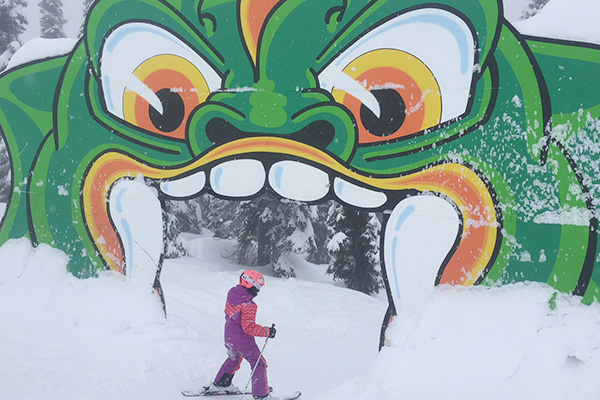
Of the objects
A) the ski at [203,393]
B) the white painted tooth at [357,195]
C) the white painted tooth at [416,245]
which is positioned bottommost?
the ski at [203,393]

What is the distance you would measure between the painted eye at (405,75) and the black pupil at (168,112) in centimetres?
195

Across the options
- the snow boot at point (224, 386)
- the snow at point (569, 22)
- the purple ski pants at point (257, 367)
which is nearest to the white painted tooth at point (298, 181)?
the purple ski pants at point (257, 367)

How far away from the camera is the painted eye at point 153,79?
6516 mm

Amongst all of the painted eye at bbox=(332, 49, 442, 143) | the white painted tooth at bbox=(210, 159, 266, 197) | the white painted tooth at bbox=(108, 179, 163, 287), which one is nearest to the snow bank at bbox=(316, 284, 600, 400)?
the painted eye at bbox=(332, 49, 442, 143)

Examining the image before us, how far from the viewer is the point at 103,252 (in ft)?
23.2

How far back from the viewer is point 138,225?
6949 mm

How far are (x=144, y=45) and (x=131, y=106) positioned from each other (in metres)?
0.84

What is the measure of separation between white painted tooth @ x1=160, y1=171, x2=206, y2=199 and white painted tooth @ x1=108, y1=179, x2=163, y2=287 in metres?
0.23

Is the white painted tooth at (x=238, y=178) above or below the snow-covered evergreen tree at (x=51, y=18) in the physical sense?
below

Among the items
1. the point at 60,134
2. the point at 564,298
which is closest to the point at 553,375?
the point at 564,298

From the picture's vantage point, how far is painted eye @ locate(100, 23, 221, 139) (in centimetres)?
652

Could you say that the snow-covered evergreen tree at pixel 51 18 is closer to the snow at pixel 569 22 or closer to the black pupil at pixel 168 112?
the black pupil at pixel 168 112

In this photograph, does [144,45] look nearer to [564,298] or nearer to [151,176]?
[151,176]

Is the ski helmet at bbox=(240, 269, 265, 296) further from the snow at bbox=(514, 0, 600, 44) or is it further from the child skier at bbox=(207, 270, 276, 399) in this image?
the snow at bbox=(514, 0, 600, 44)
